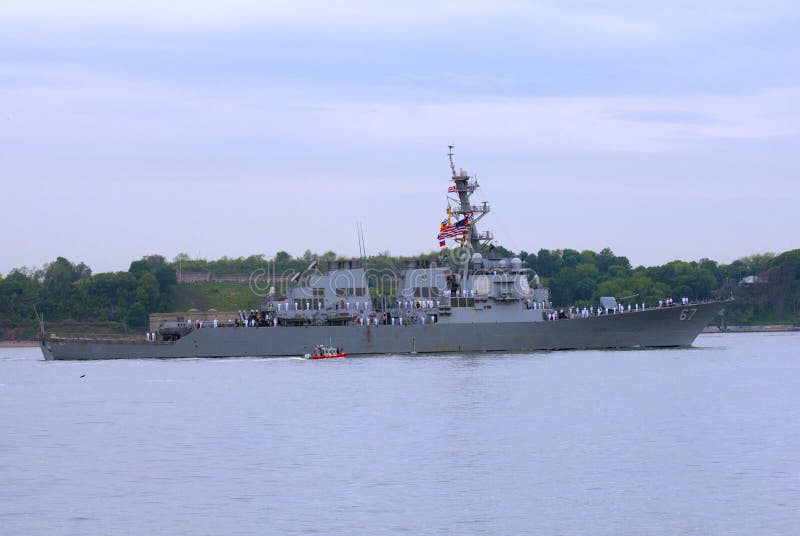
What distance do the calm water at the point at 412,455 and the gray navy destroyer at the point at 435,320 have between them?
13498 mm

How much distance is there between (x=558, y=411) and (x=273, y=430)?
876 centimetres

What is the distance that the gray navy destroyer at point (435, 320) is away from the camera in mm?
61938

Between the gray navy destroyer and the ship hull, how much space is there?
55 mm

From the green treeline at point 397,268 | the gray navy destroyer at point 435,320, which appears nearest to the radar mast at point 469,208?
the gray navy destroyer at point 435,320

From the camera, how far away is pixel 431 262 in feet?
214

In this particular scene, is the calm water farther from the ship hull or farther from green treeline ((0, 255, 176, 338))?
green treeline ((0, 255, 176, 338))

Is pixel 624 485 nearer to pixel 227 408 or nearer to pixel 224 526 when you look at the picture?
pixel 224 526

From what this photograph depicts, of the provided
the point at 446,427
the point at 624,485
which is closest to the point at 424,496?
the point at 624,485

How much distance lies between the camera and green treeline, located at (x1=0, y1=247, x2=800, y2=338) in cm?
12069

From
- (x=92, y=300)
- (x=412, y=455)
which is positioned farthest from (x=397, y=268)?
(x=412, y=455)

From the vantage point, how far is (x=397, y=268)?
367 feet

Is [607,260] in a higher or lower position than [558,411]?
higher

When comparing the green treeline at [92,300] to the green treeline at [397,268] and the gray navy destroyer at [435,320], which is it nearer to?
the green treeline at [397,268]

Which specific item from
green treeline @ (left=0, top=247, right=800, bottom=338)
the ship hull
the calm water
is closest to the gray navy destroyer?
the ship hull
